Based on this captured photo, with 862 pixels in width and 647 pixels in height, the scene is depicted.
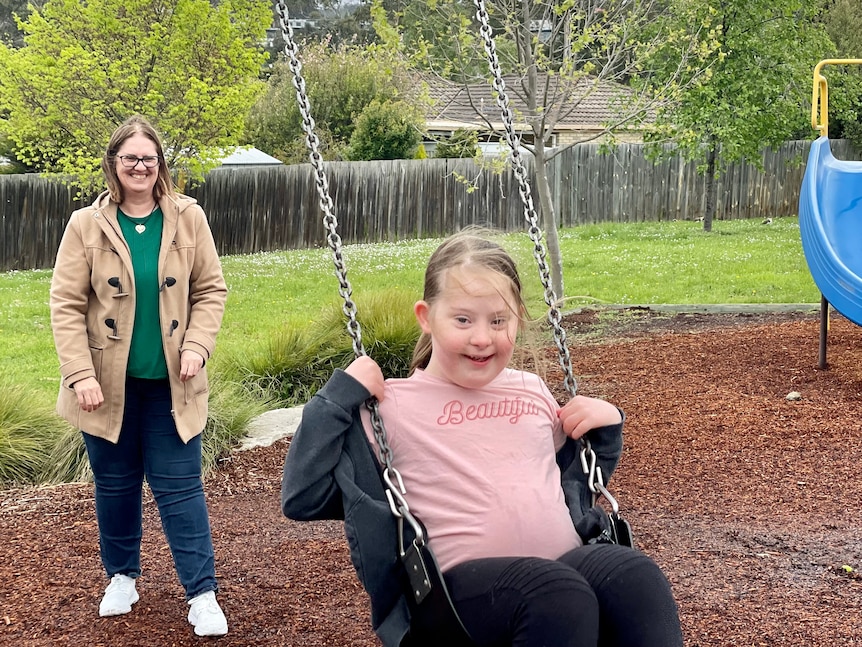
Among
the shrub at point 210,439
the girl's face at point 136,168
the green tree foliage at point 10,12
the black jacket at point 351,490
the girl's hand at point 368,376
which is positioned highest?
the green tree foliage at point 10,12

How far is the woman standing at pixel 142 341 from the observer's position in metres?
3.12

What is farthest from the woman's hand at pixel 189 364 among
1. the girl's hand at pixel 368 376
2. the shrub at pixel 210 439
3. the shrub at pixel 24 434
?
the shrub at pixel 24 434

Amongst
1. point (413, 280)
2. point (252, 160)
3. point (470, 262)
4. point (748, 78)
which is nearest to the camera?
point (470, 262)

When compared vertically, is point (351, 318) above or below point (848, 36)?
below

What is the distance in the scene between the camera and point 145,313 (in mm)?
3166

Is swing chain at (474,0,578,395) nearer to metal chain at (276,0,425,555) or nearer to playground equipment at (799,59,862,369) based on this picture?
metal chain at (276,0,425,555)

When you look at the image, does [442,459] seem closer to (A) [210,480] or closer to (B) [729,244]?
(A) [210,480]

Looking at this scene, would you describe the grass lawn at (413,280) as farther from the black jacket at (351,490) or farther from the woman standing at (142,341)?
the black jacket at (351,490)

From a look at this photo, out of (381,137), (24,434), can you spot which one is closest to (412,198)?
(381,137)

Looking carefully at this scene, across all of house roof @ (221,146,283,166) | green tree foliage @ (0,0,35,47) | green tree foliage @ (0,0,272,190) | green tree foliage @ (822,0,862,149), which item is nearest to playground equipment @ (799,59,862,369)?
green tree foliage @ (0,0,272,190)

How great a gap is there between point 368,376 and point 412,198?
60.5ft

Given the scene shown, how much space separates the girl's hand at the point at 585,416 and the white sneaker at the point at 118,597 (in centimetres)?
172

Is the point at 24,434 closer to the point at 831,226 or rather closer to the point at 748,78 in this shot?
the point at 831,226

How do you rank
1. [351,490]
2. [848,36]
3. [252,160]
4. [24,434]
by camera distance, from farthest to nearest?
[848,36]
[252,160]
[24,434]
[351,490]
